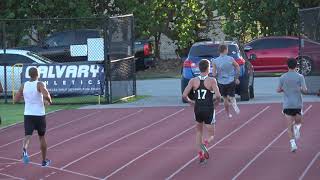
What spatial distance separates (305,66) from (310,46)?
66 centimetres

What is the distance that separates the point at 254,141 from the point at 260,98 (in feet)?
24.1

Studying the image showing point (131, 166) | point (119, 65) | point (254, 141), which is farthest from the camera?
point (119, 65)

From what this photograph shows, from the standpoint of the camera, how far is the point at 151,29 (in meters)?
35.1

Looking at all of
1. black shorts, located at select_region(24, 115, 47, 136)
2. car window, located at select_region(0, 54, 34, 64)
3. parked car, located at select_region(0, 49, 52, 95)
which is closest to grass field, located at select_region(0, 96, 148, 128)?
parked car, located at select_region(0, 49, 52, 95)

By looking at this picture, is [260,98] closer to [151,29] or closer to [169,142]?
[169,142]

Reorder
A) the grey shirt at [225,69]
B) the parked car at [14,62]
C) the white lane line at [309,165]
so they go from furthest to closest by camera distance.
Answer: the parked car at [14,62] → the grey shirt at [225,69] → the white lane line at [309,165]

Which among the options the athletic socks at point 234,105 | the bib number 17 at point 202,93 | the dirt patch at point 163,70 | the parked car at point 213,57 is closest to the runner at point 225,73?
the athletic socks at point 234,105

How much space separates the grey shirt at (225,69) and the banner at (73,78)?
19.1 feet

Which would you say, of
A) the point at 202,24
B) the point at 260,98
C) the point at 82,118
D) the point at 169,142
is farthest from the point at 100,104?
the point at 202,24

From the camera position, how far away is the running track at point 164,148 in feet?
36.5

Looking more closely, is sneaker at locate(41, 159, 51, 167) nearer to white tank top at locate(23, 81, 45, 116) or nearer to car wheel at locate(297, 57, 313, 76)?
white tank top at locate(23, 81, 45, 116)

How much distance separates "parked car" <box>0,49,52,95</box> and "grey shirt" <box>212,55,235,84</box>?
8427 millimetres

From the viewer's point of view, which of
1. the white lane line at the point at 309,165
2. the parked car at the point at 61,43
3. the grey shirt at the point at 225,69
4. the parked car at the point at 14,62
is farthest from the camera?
the parked car at the point at 61,43

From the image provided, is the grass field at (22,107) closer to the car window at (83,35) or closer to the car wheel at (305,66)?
the car wheel at (305,66)
